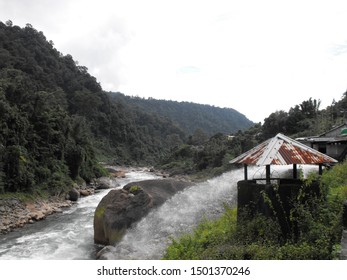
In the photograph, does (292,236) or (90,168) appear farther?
(90,168)

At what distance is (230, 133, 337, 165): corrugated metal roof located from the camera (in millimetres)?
7675

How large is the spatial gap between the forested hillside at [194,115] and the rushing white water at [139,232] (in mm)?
120477

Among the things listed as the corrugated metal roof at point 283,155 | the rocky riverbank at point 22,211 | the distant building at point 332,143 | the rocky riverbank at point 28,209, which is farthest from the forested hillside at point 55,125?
the distant building at point 332,143

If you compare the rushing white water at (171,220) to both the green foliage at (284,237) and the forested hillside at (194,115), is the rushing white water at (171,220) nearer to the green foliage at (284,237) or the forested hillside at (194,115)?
the green foliage at (284,237)

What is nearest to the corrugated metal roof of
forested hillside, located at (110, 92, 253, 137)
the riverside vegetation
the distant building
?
the riverside vegetation

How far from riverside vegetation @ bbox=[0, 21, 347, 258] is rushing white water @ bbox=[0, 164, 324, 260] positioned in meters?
1.53

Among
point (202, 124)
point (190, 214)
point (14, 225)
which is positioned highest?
point (202, 124)

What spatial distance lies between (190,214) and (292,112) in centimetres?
3798

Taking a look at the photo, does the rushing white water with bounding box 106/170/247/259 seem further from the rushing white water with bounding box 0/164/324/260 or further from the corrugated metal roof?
the corrugated metal roof

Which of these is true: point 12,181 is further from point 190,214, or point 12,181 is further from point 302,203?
point 302,203

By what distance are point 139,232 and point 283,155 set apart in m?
6.00

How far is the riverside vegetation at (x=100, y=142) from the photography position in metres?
7.39

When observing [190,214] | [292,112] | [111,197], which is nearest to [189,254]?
[190,214]

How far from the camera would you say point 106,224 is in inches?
487
